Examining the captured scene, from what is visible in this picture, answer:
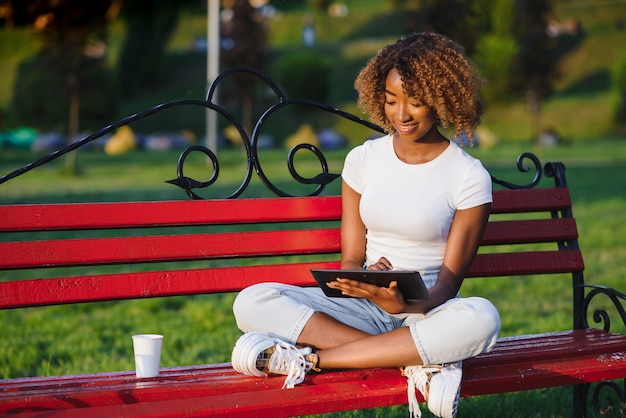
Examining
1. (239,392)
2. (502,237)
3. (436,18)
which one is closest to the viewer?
(239,392)

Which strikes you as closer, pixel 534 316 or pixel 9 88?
pixel 534 316

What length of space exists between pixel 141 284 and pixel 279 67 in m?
35.0

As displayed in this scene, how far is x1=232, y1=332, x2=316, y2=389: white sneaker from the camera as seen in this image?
2.88m

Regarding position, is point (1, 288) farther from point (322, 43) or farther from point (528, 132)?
point (322, 43)

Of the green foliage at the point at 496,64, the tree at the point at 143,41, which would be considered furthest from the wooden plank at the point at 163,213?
the tree at the point at 143,41

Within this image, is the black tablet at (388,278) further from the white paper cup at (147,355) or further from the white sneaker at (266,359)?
the white paper cup at (147,355)

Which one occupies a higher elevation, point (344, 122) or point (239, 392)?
point (344, 122)

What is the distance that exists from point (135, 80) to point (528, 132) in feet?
54.6

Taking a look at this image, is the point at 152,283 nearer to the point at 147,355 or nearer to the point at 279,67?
the point at 147,355

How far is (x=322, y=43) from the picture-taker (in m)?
45.0

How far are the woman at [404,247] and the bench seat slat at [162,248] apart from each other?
199 millimetres

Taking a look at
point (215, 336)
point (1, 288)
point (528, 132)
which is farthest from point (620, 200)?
point (528, 132)

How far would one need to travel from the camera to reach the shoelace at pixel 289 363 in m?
2.87

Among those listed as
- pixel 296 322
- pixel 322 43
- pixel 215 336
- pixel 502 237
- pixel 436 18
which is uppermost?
pixel 322 43
